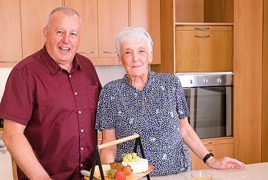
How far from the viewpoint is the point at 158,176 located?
158 cm

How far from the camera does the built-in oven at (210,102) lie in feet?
11.0

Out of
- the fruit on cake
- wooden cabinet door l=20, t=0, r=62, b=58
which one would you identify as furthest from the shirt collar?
wooden cabinet door l=20, t=0, r=62, b=58

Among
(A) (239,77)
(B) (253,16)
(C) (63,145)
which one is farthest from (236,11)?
(C) (63,145)

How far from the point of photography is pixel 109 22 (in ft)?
11.0

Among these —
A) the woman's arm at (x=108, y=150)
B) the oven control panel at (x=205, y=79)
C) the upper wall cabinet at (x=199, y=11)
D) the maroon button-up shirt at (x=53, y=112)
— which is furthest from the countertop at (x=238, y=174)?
the upper wall cabinet at (x=199, y=11)

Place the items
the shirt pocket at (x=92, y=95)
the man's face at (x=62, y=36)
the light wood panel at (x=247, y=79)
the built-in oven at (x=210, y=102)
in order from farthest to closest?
the light wood panel at (x=247, y=79) < the built-in oven at (x=210, y=102) < the shirt pocket at (x=92, y=95) < the man's face at (x=62, y=36)

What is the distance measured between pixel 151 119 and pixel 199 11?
2457 millimetres

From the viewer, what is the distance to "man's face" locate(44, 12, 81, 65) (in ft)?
5.20

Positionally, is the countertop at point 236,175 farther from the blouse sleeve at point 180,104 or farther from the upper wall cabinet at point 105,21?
the upper wall cabinet at point 105,21

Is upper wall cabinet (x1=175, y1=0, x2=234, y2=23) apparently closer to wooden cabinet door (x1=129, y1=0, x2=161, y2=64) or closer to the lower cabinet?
wooden cabinet door (x1=129, y1=0, x2=161, y2=64)

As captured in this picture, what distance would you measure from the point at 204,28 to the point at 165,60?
0.44 meters

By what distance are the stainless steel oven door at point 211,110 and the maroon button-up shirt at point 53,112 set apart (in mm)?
1840

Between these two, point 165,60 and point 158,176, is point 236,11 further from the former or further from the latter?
point 158,176

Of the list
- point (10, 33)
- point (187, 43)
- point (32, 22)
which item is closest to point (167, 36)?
point (187, 43)
